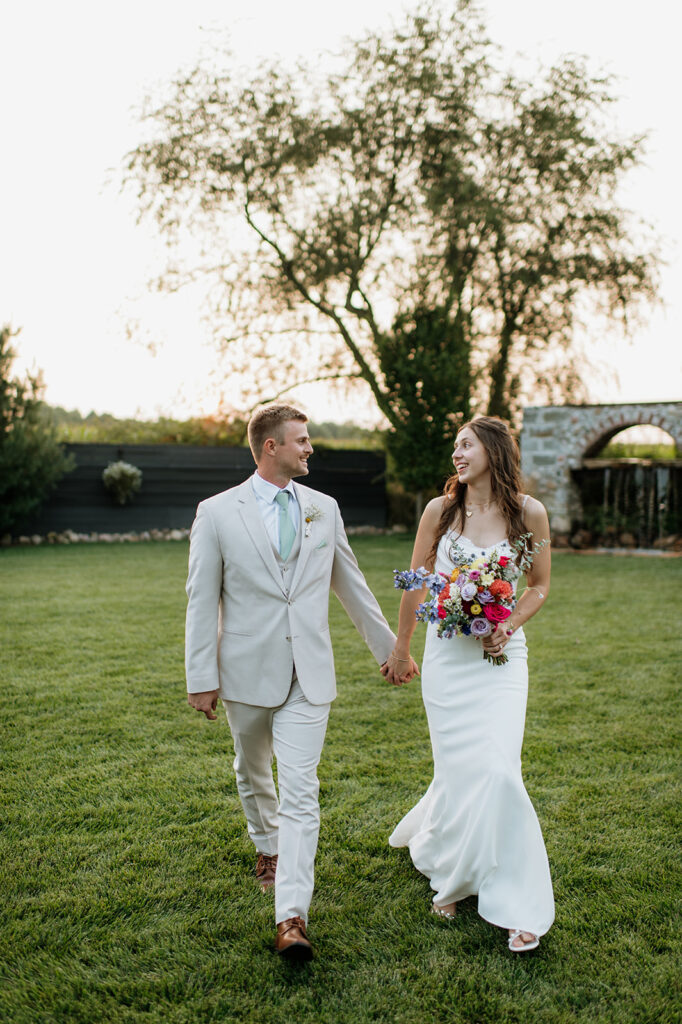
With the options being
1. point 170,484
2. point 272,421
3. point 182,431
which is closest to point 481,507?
point 272,421

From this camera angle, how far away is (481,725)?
3.16 metres

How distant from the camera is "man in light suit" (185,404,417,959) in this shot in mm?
3113

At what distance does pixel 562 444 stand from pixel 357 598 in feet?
48.7

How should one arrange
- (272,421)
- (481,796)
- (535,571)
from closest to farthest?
(481,796) < (272,421) < (535,571)

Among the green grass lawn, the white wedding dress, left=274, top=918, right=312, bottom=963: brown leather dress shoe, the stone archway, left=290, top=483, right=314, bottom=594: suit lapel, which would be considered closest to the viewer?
the green grass lawn

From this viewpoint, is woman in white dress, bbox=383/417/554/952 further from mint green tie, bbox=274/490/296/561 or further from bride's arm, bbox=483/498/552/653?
mint green tie, bbox=274/490/296/561

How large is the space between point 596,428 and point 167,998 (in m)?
15.9

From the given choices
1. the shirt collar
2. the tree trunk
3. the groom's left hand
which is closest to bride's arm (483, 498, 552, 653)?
the groom's left hand

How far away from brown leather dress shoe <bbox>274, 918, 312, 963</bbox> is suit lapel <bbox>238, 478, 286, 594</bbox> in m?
1.18

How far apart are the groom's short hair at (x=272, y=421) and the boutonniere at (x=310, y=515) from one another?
0.94 feet

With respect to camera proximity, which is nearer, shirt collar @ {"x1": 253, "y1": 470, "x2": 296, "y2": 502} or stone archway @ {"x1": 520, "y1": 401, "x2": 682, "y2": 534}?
shirt collar @ {"x1": 253, "y1": 470, "x2": 296, "y2": 502}

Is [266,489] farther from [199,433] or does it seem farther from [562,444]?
[199,433]

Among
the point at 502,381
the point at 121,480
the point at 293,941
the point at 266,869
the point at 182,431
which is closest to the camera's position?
the point at 293,941

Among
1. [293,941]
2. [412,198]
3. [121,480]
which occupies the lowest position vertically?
[293,941]
